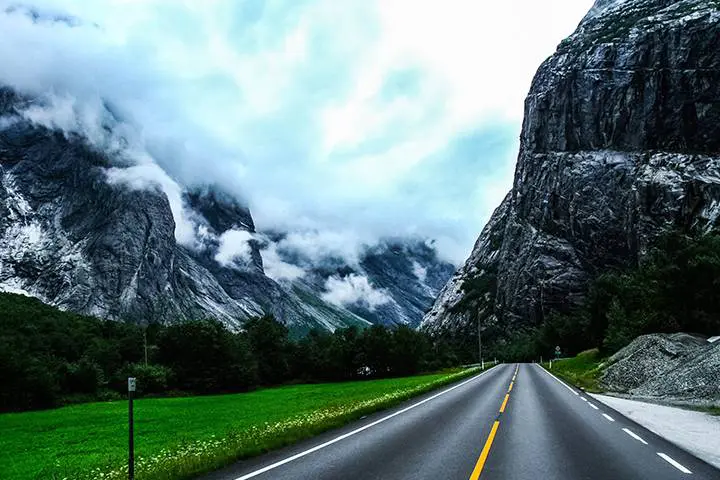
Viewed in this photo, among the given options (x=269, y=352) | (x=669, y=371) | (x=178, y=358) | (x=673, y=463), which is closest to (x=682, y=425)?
(x=673, y=463)

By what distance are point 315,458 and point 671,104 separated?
599 ft

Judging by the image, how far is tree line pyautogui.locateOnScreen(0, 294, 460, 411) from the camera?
66188 mm

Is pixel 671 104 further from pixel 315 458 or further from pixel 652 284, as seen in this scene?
pixel 315 458

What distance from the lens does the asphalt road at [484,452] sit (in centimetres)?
1084

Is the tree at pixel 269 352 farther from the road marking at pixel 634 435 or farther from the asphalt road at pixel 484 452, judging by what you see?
the road marking at pixel 634 435

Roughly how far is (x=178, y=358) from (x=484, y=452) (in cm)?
8728

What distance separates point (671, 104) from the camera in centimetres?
16050

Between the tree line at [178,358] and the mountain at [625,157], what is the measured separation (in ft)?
230

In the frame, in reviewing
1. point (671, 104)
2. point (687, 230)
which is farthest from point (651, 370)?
point (671, 104)

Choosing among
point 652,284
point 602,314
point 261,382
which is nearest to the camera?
point 652,284

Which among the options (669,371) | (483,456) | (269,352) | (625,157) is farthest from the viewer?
(625,157)

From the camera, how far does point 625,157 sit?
6550 inches

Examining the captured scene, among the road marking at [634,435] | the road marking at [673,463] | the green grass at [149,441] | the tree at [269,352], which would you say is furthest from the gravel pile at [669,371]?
the tree at [269,352]

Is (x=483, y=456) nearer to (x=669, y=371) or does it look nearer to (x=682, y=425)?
(x=682, y=425)
